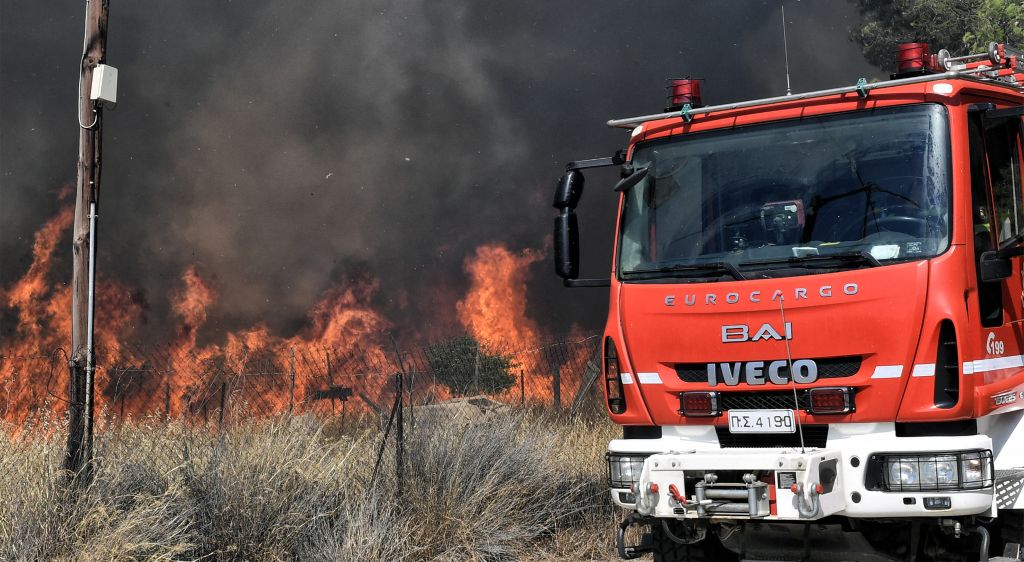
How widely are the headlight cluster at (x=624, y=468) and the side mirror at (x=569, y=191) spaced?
1.63m

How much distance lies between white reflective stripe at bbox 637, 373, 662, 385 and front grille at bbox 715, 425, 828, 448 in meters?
0.45

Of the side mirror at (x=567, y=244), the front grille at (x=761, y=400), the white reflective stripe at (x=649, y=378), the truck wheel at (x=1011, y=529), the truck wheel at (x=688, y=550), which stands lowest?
the truck wheel at (x=688, y=550)

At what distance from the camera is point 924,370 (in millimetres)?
5625

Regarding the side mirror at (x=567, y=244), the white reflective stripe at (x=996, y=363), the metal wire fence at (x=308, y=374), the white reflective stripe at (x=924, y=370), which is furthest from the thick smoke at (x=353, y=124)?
the white reflective stripe at (x=924, y=370)

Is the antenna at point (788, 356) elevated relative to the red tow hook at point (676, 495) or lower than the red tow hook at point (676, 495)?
elevated

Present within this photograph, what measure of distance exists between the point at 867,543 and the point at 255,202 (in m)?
24.9

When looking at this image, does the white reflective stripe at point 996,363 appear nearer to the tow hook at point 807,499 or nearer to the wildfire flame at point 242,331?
the tow hook at point 807,499

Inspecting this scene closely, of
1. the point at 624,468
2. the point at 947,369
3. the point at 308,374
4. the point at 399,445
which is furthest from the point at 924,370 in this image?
the point at 308,374

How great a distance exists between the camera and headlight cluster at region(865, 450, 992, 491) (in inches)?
217

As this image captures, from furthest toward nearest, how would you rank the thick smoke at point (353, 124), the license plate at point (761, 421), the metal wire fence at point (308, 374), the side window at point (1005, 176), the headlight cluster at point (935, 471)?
the thick smoke at point (353, 124) < the metal wire fence at point (308, 374) < the side window at point (1005, 176) < the license plate at point (761, 421) < the headlight cluster at point (935, 471)

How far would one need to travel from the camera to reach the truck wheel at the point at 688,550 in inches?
268

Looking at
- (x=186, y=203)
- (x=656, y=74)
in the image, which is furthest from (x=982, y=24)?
(x=186, y=203)

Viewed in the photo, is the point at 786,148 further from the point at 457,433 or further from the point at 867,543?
the point at 457,433

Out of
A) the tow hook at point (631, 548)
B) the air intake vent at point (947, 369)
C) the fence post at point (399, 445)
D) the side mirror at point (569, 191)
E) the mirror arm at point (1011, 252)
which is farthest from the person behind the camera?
the fence post at point (399, 445)
